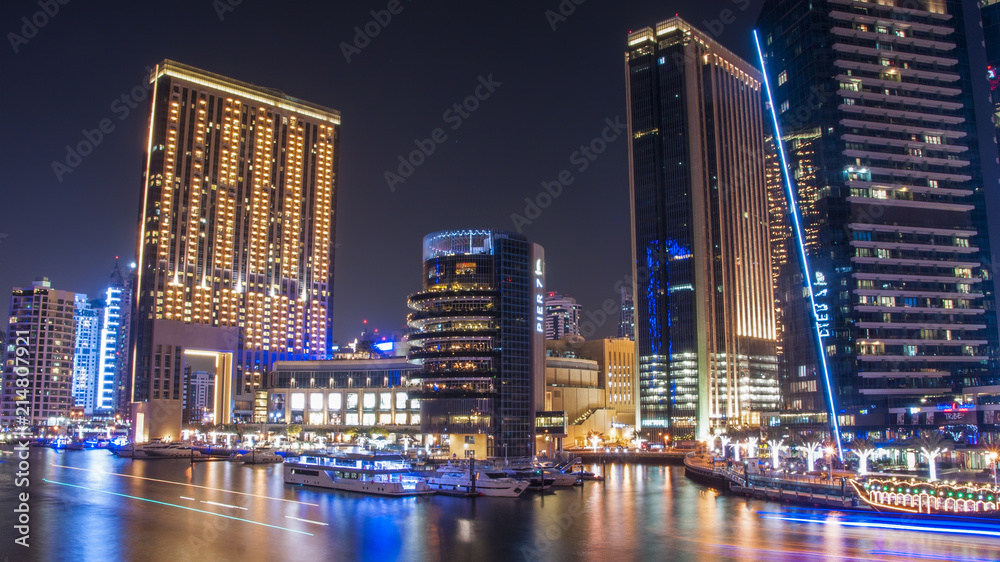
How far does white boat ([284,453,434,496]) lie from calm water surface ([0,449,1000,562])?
8.46 feet

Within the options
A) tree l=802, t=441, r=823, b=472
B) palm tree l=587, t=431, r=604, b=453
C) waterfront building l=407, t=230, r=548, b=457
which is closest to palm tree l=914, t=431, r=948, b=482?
tree l=802, t=441, r=823, b=472

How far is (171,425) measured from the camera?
196000 mm

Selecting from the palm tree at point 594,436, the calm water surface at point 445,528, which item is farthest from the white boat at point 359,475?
the palm tree at point 594,436

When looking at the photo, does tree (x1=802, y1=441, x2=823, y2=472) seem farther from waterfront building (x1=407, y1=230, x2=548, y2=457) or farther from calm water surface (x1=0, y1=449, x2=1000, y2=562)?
waterfront building (x1=407, y1=230, x2=548, y2=457)

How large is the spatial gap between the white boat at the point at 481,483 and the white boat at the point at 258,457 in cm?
6057

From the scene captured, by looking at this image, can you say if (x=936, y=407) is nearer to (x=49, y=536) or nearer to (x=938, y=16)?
(x=938, y=16)

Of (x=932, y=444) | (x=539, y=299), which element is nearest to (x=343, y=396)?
(x=539, y=299)

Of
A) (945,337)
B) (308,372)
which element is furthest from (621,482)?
(308,372)

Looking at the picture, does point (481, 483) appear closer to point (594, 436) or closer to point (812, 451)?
point (812, 451)

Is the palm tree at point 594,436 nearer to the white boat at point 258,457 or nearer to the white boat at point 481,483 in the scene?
the white boat at point 258,457

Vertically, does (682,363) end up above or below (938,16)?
below

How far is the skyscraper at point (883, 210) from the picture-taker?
410ft

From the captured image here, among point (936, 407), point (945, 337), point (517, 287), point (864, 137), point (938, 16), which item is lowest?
point (936, 407)

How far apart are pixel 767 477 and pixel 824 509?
58.1 feet
